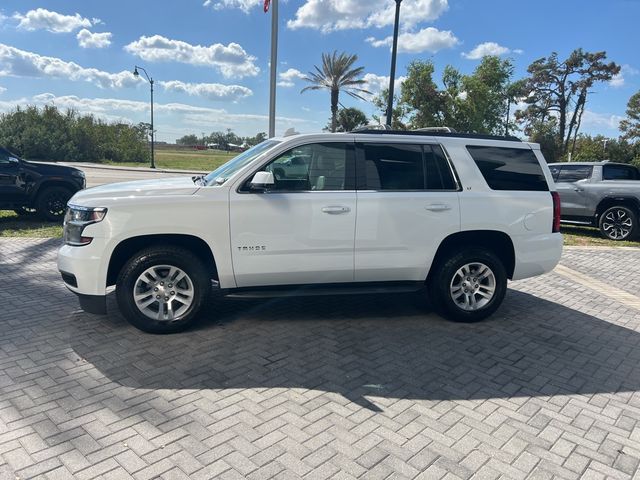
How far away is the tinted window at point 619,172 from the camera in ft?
36.3

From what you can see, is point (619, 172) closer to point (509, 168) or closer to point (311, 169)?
point (509, 168)

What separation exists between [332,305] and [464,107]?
88.2 feet

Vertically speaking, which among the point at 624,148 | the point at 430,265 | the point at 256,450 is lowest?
the point at 256,450

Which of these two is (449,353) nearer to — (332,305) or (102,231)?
(332,305)

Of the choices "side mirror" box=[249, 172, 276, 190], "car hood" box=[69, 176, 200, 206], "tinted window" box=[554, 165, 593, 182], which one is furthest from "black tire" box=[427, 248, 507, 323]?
"tinted window" box=[554, 165, 593, 182]

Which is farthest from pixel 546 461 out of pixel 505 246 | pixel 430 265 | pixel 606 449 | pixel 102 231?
pixel 102 231

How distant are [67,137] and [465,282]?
49.9 meters

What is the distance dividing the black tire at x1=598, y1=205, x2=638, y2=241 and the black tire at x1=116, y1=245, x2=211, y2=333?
33.0ft

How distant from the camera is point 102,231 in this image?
4.28 metres

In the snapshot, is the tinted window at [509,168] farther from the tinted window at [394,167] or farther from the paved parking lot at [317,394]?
the paved parking lot at [317,394]

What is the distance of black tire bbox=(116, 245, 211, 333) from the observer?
173 inches

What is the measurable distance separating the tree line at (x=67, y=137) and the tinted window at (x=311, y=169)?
1826 inches

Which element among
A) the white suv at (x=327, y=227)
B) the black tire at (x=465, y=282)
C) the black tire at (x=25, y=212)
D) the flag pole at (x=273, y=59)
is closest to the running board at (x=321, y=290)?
the white suv at (x=327, y=227)

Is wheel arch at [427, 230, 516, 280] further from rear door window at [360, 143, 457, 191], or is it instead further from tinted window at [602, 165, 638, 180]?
tinted window at [602, 165, 638, 180]
